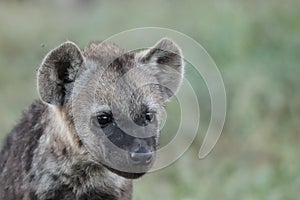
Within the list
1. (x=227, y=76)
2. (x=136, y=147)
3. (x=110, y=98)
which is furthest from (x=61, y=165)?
(x=227, y=76)

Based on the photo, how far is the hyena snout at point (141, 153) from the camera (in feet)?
20.4

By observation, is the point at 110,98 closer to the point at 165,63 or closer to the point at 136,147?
the point at 136,147

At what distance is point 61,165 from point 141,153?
A: 0.66 metres

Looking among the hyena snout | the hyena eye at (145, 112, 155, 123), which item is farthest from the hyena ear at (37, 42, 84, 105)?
the hyena snout

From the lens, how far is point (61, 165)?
6645mm

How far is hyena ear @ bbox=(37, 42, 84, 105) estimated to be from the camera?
6.52m

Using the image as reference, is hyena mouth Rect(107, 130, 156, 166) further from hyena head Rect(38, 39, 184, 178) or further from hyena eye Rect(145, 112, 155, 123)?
hyena eye Rect(145, 112, 155, 123)

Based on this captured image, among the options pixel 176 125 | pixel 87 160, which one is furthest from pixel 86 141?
pixel 176 125

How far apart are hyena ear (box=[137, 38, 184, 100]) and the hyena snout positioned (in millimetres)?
698

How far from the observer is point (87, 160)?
6.61 meters

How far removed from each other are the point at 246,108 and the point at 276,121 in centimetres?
33

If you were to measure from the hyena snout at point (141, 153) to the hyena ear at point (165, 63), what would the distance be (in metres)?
0.70

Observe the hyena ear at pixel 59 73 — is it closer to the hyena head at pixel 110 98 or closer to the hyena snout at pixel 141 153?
the hyena head at pixel 110 98

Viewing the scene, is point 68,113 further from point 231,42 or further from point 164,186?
point 231,42
